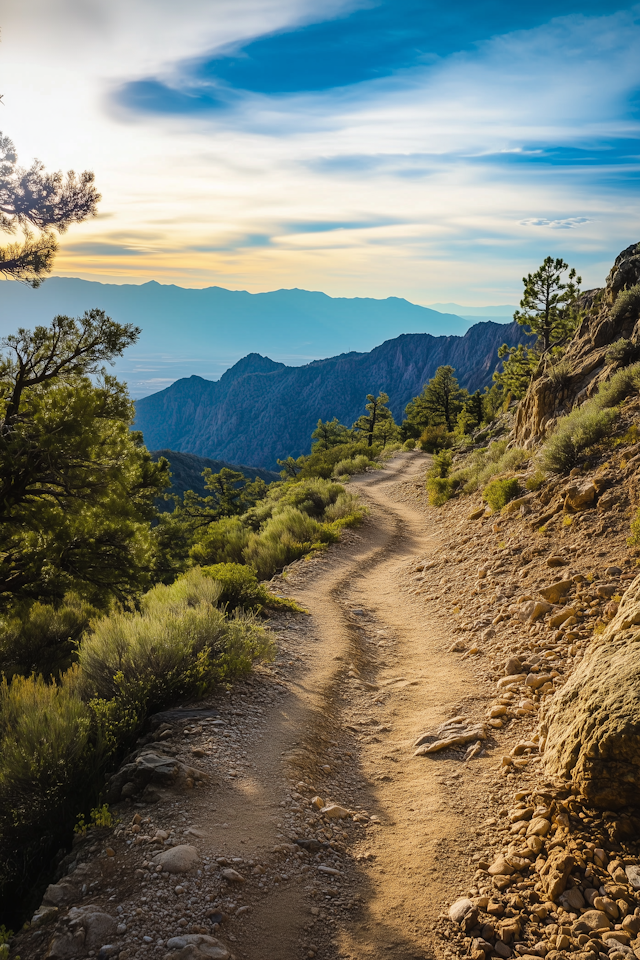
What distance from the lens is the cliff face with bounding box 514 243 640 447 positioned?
14523 millimetres

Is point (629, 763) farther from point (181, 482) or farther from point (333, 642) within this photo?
point (181, 482)

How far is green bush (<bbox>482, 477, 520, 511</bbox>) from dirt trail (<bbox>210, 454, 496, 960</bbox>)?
11.1 ft

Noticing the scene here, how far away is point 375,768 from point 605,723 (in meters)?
2.78

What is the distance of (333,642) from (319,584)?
12.3 ft

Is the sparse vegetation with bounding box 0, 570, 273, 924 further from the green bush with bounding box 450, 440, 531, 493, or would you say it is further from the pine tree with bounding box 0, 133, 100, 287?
the green bush with bounding box 450, 440, 531, 493

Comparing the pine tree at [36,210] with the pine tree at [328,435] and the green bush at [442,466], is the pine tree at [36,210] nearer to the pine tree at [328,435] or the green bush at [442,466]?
the green bush at [442,466]

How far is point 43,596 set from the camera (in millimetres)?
9719

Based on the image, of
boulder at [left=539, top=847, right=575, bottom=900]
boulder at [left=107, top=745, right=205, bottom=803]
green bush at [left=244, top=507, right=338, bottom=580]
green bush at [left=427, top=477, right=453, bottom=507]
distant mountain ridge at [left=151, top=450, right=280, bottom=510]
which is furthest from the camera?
distant mountain ridge at [left=151, top=450, right=280, bottom=510]

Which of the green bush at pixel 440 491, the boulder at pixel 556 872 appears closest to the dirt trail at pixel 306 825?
the boulder at pixel 556 872

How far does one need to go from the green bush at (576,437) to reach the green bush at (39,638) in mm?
10179

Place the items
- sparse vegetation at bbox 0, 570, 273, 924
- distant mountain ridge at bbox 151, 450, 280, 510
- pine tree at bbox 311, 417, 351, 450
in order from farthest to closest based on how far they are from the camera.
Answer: distant mountain ridge at bbox 151, 450, 280, 510, pine tree at bbox 311, 417, 351, 450, sparse vegetation at bbox 0, 570, 273, 924

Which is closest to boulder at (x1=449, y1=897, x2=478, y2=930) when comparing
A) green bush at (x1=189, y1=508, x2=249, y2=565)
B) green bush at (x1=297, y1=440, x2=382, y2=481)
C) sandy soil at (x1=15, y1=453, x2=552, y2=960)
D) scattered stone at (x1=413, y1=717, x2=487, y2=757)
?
sandy soil at (x1=15, y1=453, x2=552, y2=960)

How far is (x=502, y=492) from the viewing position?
12430 millimetres

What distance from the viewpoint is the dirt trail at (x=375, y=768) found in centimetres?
345
